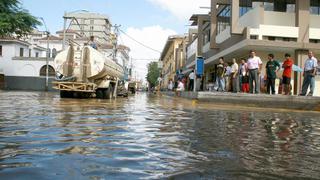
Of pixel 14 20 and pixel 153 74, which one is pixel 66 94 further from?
pixel 153 74

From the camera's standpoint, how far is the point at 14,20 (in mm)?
43156

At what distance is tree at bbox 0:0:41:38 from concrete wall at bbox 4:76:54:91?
1702cm

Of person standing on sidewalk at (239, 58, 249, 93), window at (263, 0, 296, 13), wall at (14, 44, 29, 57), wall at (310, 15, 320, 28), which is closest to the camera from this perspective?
person standing on sidewalk at (239, 58, 249, 93)

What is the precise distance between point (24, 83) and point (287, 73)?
50.4 m

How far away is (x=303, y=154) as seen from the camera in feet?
20.4

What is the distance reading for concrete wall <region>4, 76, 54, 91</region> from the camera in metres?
62.6

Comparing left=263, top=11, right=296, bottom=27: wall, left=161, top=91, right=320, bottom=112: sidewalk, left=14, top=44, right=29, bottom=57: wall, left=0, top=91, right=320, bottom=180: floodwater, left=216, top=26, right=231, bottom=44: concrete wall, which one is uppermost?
left=14, top=44, right=29, bottom=57: wall

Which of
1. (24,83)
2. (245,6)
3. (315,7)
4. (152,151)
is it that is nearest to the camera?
(152,151)

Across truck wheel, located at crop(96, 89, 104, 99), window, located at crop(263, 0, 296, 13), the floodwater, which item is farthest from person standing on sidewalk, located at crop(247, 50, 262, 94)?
window, located at crop(263, 0, 296, 13)

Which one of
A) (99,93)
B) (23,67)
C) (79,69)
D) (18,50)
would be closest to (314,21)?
(99,93)

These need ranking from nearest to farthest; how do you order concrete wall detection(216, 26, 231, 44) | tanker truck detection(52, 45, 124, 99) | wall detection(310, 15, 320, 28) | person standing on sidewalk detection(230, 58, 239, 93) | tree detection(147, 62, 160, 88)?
person standing on sidewalk detection(230, 58, 239, 93) → tanker truck detection(52, 45, 124, 99) → wall detection(310, 15, 320, 28) → concrete wall detection(216, 26, 231, 44) → tree detection(147, 62, 160, 88)

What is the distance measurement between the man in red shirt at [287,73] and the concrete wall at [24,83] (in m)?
47.8

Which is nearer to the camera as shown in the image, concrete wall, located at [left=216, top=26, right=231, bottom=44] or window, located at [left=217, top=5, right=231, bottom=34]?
concrete wall, located at [left=216, top=26, right=231, bottom=44]

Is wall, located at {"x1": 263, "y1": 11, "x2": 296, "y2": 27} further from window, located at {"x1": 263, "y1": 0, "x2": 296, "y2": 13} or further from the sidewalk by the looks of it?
the sidewalk
